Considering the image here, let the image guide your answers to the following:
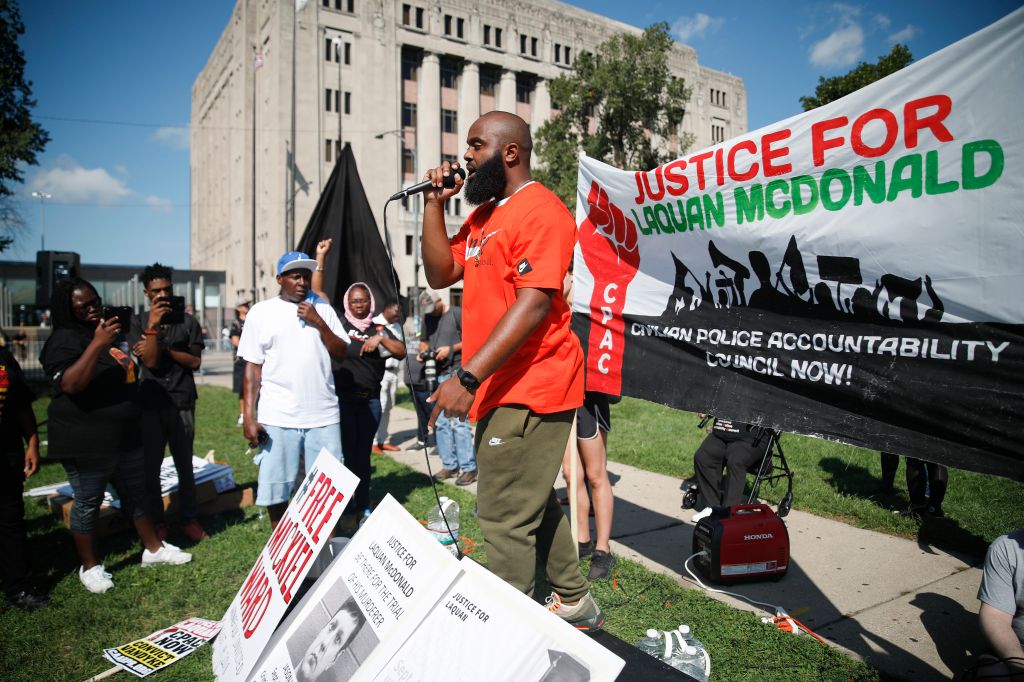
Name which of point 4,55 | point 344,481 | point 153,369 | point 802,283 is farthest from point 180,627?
point 4,55

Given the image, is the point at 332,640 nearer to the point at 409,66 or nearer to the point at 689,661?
the point at 689,661

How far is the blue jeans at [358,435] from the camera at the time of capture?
5309mm

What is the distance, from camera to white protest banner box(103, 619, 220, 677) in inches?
122

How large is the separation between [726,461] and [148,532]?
4604 mm

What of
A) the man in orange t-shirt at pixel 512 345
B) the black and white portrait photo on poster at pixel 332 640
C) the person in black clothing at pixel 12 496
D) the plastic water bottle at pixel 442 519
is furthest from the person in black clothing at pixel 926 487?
the person in black clothing at pixel 12 496

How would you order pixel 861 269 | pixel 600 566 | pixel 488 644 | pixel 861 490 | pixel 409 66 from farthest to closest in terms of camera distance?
pixel 409 66 → pixel 861 490 → pixel 600 566 → pixel 861 269 → pixel 488 644

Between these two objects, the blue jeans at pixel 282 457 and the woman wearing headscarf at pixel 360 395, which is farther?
the woman wearing headscarf at pixel 360 395

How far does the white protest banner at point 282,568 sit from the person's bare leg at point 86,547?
1745mm

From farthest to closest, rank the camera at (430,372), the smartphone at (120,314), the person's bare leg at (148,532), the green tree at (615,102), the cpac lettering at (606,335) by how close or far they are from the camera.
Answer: the green tree at (615,102) < the camera at (430,372) < the person's bare leg at (148,532) < the smartphone at (120,314) < the cpac lettering at (606,335)

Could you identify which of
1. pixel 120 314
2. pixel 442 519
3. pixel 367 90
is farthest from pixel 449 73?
pixel 442 519

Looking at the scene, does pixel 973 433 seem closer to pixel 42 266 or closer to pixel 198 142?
pixel 42 266

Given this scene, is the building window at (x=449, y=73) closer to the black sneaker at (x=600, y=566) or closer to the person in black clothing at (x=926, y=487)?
the person in black clothing at (x=926, y=487)

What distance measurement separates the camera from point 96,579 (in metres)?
4.10

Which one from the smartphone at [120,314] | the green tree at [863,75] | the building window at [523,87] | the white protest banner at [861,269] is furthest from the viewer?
the building window at [523,87]
